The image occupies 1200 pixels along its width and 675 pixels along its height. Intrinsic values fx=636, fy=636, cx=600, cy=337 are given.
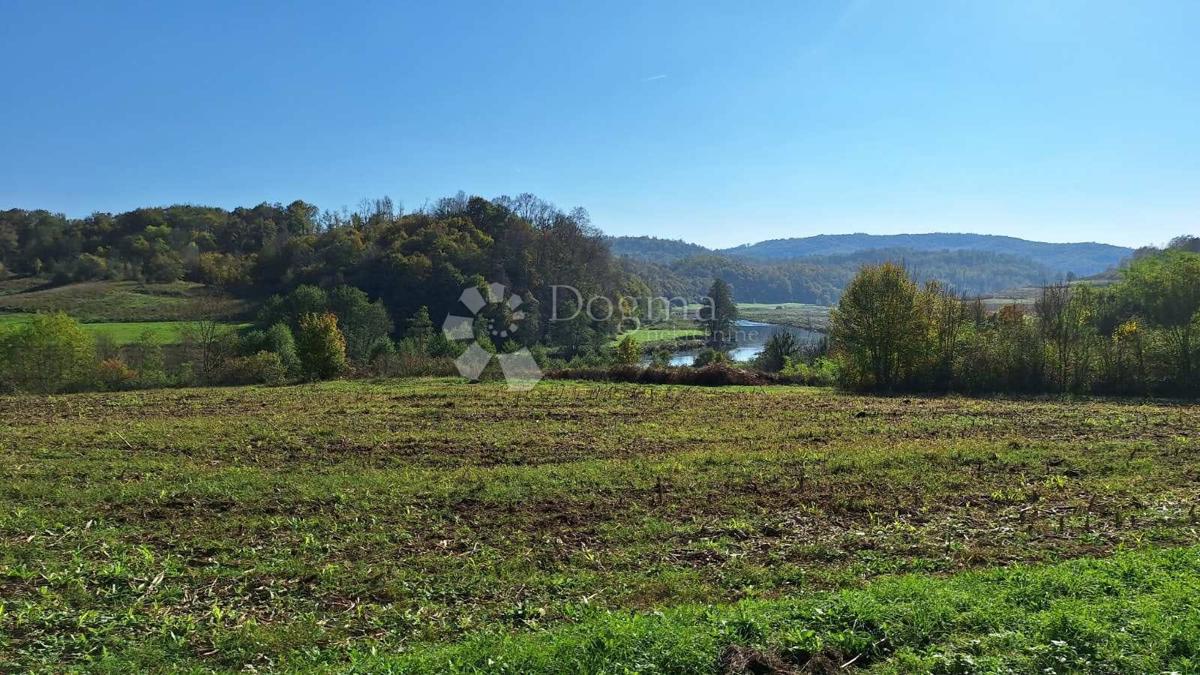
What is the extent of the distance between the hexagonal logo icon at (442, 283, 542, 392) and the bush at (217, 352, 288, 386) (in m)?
9.68

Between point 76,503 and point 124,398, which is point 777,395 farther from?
point 124,398

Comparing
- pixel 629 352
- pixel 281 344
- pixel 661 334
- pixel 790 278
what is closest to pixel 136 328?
pixel 281 344

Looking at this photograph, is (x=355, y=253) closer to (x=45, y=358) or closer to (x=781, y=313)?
(x=45, y=358)

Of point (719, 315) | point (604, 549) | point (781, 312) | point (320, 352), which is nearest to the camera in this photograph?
point (604, 549)

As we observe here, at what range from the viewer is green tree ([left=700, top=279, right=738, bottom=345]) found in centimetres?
8488

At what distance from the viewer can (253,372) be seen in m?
34.9

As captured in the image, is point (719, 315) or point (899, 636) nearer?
point (899, 636)

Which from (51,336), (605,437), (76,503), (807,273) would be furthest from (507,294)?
(807,273)

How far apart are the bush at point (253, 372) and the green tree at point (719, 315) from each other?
189ft

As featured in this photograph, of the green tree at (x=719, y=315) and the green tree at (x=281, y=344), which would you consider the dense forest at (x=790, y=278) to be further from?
the green tree at (x=281, y=344)

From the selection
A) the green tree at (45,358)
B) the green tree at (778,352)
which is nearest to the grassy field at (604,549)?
the green tree at (45,358)

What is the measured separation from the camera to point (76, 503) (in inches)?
419

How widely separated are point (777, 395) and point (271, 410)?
64.3 ft

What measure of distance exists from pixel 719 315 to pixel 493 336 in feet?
113
